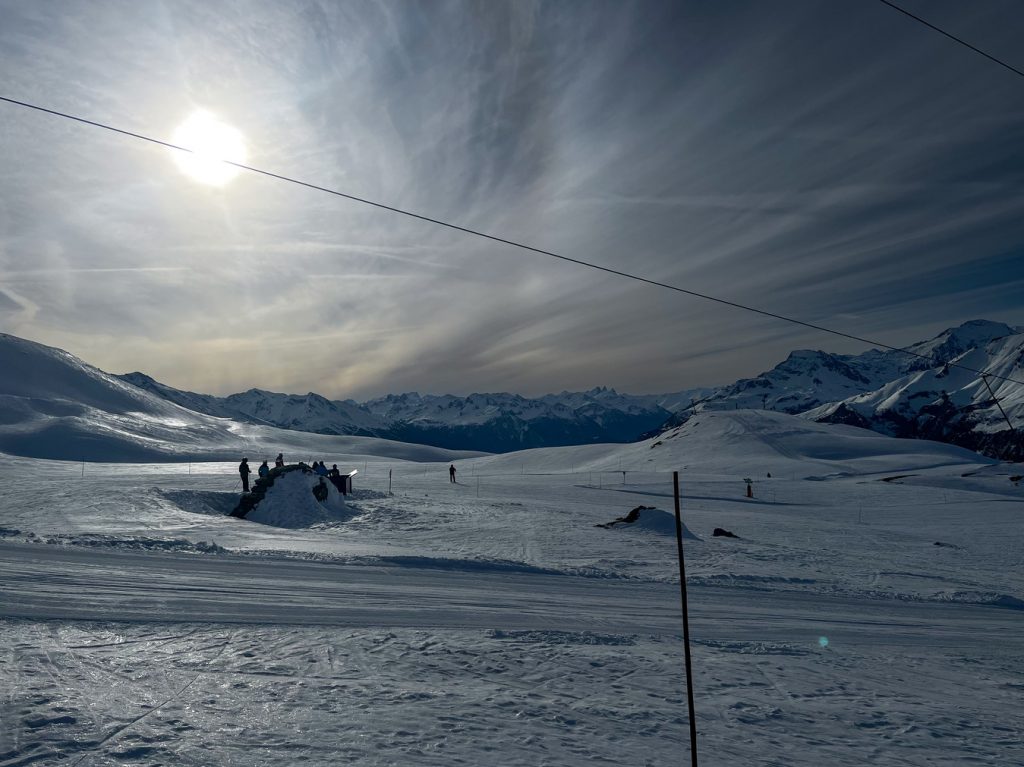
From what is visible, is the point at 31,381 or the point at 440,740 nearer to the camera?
the point at 440,740

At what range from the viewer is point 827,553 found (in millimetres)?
22516

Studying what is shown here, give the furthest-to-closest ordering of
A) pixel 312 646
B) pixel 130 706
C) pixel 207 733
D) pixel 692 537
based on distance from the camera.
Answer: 1. pixel 692 537
2. pixel 312 646
3. pixel 130 706
4. pixel 207 733

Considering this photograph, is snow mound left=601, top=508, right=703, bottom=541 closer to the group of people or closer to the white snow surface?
the white snow surface

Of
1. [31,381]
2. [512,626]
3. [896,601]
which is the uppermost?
[31,381]

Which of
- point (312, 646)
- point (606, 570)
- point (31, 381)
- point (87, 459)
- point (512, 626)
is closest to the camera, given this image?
point (312, 646)

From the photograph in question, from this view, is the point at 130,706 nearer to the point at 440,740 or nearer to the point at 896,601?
the point at 440,740

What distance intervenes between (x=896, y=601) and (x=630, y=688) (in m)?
11.8

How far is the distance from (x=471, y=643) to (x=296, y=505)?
17.1 metres

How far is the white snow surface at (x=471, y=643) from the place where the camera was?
6.87 metres

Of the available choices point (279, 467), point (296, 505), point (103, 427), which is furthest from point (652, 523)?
point (103, 427)

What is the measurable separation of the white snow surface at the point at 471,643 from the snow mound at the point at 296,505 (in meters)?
0.22

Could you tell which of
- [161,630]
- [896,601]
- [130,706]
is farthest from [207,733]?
[896,601]

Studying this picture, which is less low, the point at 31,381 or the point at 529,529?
the point at 31,381

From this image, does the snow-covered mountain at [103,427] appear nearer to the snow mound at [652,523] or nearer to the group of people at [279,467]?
the group of people at [279,467]
